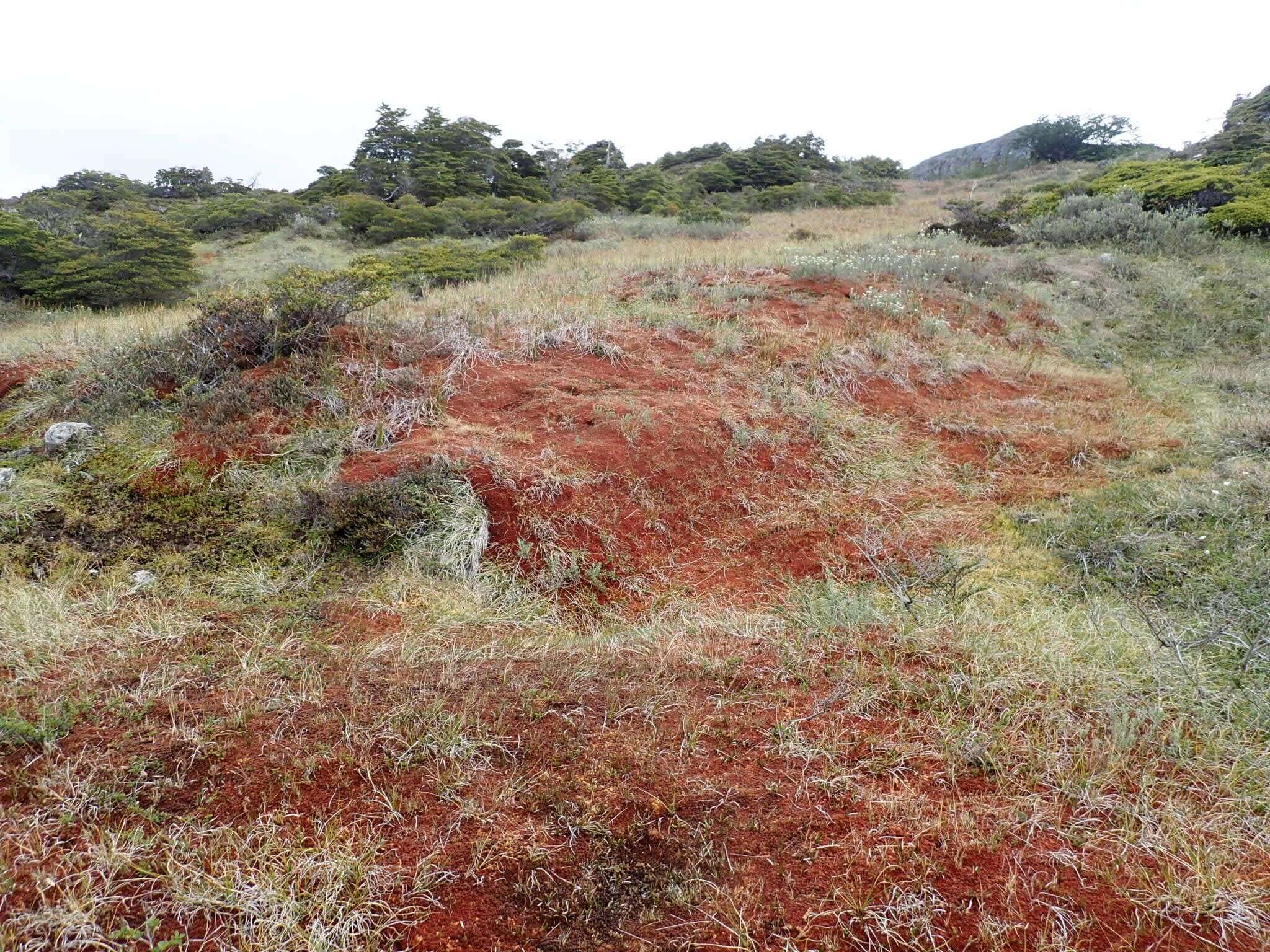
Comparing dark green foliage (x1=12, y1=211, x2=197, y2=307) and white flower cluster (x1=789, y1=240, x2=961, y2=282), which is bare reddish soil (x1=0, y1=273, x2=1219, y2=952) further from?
dark green foliage (x1=12, y1=211, x2=197, y2=307)

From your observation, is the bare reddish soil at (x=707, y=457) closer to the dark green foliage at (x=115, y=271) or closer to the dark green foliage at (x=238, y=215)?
the dark green foliage at (x=115, y=271)

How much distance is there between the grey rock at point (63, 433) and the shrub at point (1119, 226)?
16.7 meters

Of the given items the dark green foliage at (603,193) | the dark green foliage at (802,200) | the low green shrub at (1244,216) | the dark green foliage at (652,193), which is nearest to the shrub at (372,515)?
the low green shrub at (1244,216)

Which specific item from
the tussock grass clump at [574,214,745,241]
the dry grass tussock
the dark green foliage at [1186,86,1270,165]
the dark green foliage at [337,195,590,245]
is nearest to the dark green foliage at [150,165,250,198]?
the dark green foliage at [337,195,590,245]

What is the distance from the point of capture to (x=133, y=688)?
2609 mm

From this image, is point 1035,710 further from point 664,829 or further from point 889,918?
point 664,829

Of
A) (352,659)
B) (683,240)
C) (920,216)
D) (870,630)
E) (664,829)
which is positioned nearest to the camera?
(664,829)

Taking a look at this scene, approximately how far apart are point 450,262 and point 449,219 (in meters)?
7.06

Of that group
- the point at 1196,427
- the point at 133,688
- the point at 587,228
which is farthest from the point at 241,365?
the point at 587,228

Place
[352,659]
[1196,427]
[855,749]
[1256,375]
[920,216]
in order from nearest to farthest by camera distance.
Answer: [855,749] → [352,659] → [1196,427] → [1256,375] → [920,216]

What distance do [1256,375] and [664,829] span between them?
9801mm

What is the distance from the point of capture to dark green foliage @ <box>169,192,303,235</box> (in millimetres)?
18844

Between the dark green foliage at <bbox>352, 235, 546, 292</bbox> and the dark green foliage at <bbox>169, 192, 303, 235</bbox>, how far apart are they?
29.0 feet

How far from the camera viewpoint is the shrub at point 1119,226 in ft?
41.4
